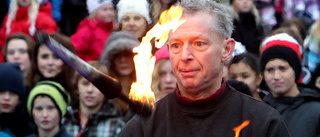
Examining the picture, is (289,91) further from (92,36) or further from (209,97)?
(209,97)

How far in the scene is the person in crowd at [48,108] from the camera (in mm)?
5184

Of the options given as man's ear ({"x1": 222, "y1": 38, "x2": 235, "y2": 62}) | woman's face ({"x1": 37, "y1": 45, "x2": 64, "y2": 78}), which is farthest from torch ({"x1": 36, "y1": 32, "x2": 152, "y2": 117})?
woman's face ({"x1": 37, "y1": 45, "x2": 64, "y2": 78})

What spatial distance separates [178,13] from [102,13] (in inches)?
103

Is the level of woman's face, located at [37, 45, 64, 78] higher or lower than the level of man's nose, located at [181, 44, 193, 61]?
lower

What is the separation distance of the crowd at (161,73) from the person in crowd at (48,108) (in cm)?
1

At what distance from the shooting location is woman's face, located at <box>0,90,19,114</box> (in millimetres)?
5521

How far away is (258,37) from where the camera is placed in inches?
291

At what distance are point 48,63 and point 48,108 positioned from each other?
90 cm

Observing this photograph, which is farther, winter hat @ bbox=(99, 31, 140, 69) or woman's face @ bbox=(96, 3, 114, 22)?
woman's face @ bbox=(96, 3, 114, 22)

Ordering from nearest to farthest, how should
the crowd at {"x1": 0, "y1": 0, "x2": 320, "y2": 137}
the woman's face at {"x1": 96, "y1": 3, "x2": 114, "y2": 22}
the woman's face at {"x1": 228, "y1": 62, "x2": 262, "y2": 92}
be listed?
the crowd at {"x1": 0, "y1": 0, "x2": 320, "y2": 137} → the woman's face at {"x1": 96, "y1": 3, "x2": 114, "y2": 22} → the woman's face at {"x1": 228, "y1": 62, "x2": 262, "y2": 92}

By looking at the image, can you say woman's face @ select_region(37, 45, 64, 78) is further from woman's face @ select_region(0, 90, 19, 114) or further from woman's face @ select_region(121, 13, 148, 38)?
woman's face @ select_region(121, 13, 148, 38)

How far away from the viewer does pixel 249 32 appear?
735 cm

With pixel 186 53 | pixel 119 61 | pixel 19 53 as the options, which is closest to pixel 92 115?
pixel 119 61

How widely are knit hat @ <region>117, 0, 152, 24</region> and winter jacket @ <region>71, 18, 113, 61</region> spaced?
3.00 feet
